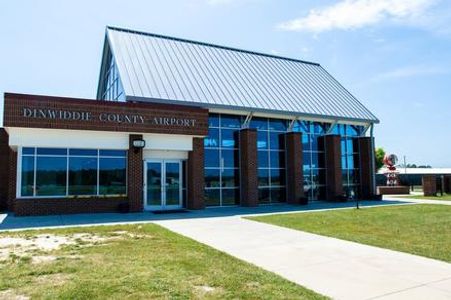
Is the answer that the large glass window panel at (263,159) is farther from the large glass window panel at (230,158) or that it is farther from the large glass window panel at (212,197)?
the large glass window panel at (212,197)

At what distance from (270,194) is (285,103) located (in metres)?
5.49

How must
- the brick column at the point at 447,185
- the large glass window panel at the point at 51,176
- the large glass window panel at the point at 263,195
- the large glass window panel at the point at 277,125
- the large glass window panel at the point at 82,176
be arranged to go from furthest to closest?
the brick column at the point at 447,185, the large glass window panel at the point at 277,125, the large glass window panel at the point at 263,195, the large glass window panel at the point at 82,176, the large glass window panel at the point at 51,176

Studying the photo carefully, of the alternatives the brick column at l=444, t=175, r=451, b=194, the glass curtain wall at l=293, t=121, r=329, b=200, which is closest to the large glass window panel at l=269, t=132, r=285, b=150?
the glass curtain wall at l=293, t=121, r=329, b=200

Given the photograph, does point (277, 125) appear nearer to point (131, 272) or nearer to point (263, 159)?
point (263, 159)

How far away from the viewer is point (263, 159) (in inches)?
896

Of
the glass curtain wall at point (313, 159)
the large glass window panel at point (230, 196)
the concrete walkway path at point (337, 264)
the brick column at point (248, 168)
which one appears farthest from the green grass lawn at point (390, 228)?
the glass curtain wall at point (313, 159)

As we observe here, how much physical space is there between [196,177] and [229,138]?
11.4 feet

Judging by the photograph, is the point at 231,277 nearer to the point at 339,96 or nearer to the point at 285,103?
the point at 285,103

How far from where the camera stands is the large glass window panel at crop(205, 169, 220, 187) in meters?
20.7

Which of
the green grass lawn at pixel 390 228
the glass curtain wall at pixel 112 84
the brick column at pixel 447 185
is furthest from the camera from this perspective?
the brick column at pixel 447 185

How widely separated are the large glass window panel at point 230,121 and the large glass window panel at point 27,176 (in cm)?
974

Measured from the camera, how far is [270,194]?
22781 millimetres

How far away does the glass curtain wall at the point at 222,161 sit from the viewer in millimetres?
20828

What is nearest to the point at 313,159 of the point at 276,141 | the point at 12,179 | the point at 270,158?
the point at 276,141
